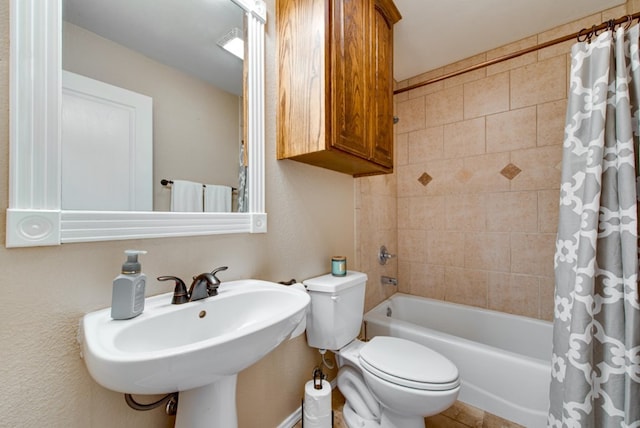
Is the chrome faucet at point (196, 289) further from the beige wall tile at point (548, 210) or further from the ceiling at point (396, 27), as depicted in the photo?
the beige wall tile at point (548, 210)

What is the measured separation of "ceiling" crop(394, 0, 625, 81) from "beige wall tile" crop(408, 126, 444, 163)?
56cm

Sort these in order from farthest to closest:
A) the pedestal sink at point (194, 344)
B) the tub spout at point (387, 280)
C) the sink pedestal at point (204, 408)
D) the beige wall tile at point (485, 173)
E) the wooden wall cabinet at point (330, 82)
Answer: the tub spout at point (387, 280)
the beige wall tile at point (485, 173)
the wooden wall cabinet at point (330, 82)
the sink pedestal at point (204, 408)
the pedestal sink at point (194, 344)

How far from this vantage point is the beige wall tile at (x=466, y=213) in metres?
1.90

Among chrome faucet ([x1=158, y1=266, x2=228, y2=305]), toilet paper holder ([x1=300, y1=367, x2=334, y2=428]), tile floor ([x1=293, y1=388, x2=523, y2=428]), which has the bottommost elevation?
tile floor ([x1=293, y1=388, x2=523, y2=428])

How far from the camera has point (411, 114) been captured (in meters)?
2.21

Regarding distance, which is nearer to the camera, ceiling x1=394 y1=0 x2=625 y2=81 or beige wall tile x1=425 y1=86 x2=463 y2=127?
ceiling x1=394 y1=0 x2=625 y2=81

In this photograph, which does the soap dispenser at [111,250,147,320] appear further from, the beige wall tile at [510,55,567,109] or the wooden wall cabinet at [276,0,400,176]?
the beige wall tile at [510,55,567,109]

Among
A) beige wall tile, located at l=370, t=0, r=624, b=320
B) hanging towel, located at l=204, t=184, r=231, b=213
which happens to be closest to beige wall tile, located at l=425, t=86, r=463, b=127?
beige wall tile, located at l=370, t=0, r=624, b=320

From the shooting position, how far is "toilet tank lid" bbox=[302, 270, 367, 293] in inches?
46.6

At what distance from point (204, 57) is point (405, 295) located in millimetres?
2122

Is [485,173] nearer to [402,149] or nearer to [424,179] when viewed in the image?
[424,179]

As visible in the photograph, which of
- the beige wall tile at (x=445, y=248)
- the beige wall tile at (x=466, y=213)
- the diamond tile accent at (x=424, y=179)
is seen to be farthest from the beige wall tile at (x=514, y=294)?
the diamond tile accent at (x=424, y=179)

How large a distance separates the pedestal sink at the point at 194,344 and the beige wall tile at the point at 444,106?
1896mm

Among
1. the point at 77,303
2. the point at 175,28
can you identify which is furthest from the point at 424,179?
the point at 77,303
